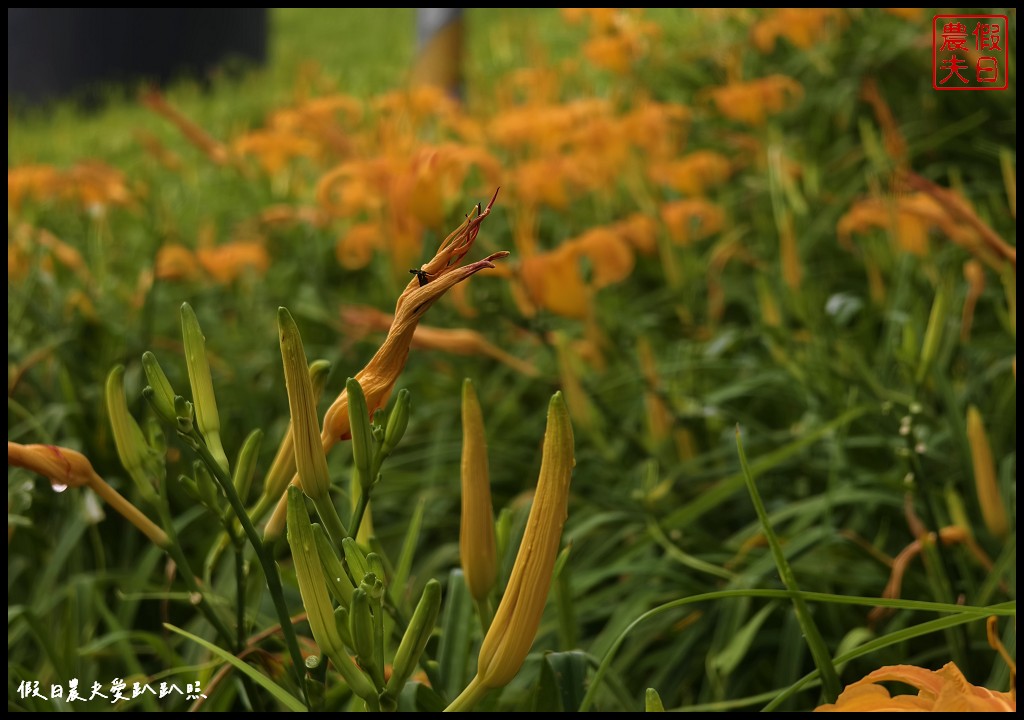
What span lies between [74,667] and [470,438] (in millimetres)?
601

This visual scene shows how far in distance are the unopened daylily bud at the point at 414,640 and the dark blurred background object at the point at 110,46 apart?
26.1ft

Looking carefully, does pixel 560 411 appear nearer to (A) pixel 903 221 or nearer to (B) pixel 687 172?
(A) pixel 903 221

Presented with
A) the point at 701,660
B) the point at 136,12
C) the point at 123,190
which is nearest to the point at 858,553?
the point at 701,660

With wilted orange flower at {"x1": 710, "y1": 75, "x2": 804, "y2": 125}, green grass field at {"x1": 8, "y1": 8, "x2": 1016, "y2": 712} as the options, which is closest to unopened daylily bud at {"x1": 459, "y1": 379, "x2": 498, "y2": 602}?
green grass field at {"x1": 8, "y1": 8, "x2": 1016, "y2": 712}

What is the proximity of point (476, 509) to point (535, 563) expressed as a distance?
0.45ft

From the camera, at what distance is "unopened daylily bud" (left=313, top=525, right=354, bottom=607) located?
496 millimetres

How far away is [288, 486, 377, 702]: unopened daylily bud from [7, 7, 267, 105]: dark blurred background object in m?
7.96

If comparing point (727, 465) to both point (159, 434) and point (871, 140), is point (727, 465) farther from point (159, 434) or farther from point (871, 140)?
point (159, 434)

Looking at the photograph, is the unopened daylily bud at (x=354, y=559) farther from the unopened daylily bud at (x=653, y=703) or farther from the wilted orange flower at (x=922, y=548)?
the wilted orange flower at (x=922, y=548)

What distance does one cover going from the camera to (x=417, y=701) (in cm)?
64

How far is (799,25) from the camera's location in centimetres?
214

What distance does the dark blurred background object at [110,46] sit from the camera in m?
7.75

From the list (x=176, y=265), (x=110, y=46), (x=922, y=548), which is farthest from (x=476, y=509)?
(x=110, y=46)

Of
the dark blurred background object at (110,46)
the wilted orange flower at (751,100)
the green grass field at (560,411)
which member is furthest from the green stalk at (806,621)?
the dark blurred background object at (110,46)
